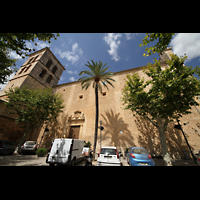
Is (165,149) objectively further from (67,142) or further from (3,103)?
(3,103)

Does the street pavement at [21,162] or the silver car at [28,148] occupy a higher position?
the silver car at [28,148]

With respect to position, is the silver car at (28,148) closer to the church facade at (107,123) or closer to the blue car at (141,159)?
the church facade at (107,123)

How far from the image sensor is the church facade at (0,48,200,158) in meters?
12.0

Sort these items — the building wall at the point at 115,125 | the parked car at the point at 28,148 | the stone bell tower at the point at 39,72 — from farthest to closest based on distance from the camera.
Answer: the stone bell tower at the point at 39,72, the parked car at the point at 28,148, the building wall at the point at 115,125

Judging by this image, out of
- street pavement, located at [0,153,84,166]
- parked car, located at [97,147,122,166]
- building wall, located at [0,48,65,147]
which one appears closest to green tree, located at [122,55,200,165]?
parked car, located at [97,147,122,166]

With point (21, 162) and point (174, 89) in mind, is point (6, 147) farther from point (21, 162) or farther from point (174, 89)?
point (174, 89)

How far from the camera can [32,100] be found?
15.0 metres

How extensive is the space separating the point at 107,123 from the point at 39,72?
21.3 meters

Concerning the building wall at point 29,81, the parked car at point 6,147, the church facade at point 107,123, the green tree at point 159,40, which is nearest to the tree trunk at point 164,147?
the church facade at point 107,123

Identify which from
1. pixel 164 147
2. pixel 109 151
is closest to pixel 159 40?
pixel 109 151

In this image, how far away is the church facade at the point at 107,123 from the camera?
12.0 m

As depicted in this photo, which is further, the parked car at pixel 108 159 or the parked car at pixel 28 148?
the parked car at pixel 28 148
